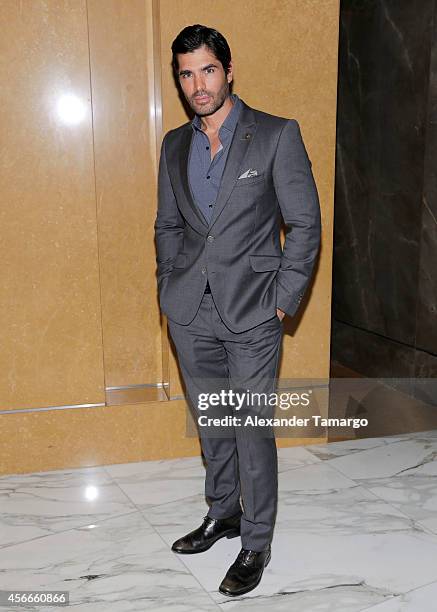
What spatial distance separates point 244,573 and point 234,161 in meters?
1.44

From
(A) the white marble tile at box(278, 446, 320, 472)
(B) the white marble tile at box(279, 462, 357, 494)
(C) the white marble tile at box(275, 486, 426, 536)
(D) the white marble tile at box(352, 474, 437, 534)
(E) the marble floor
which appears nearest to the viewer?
(E) the marble floor

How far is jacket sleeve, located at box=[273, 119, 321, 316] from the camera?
249 cm

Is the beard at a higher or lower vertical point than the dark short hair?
lower

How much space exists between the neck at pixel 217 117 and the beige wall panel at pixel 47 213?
951mm

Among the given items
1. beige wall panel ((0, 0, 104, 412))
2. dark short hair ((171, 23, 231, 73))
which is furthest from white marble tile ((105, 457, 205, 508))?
dark short hair ((171, 23, 231, 73))

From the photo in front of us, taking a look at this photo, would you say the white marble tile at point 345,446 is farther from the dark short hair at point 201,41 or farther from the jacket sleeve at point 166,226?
the dark short hair at point 201,41

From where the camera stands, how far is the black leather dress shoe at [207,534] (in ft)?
9.25

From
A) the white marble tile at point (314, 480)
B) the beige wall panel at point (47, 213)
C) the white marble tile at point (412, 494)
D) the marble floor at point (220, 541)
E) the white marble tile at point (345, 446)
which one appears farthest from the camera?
the white marble tile at point (345, 446)

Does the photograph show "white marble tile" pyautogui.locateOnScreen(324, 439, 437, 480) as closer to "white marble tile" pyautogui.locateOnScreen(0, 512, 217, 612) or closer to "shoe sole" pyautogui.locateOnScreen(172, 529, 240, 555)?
"shoe sole" pyautogui.locateOnScreen(172, 529, 240, 555)

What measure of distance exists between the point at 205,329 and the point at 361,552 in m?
1.06

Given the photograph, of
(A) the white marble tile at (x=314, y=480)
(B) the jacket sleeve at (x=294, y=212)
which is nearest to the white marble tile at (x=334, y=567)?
(A) the white marble tile at (x=314, y=480)

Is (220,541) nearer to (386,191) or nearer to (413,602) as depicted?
(413,602)

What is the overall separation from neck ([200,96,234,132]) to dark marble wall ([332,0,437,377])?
2.28m

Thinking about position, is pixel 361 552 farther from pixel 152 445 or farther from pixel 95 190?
pixel 95 190
